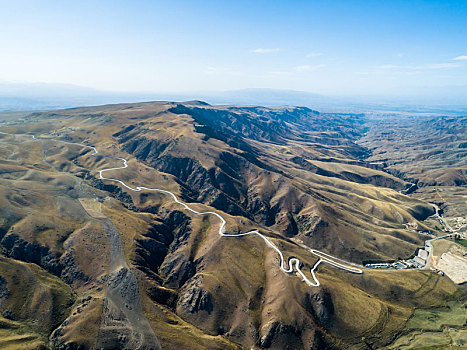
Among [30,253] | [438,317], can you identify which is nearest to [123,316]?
[30,253]

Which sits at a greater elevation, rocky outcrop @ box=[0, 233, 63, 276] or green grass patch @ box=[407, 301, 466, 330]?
rocky outcrop @ box=[0, 233, 63, 276]

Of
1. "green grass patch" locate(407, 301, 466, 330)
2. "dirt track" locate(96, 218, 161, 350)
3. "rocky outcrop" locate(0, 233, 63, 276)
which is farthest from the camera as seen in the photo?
"green grass patch" locate(407, 301, 466, 330)

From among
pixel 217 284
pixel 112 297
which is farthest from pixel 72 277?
pixel 217 284

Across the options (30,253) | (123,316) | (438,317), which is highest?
(30,253)

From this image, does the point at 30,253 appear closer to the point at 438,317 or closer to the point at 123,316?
the point at 123,316

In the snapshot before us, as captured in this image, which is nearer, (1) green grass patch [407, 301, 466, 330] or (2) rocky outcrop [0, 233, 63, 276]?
(2) rocky outcrop [0, 233, 63, 276]

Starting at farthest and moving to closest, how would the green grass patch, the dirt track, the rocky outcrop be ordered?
the green grass patch → the rocky outcrop → the dirt track

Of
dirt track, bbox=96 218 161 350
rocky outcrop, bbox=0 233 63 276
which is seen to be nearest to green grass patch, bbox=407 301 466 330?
dirt track, bbox=96 218 161 350

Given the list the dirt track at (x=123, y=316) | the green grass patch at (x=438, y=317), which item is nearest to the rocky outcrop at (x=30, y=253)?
the dirt track at (x=123, y=316)

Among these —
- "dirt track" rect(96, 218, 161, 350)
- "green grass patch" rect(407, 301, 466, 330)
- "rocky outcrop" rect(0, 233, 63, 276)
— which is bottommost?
"green grass patch" rect(407, 301, 466, 330)

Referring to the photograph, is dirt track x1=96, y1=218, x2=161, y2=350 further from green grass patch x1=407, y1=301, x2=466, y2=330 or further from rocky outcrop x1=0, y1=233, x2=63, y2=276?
Answer: green grass patch x1=407, y1=301, x2=466, y2=330

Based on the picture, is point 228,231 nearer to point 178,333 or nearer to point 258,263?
point 258,263
